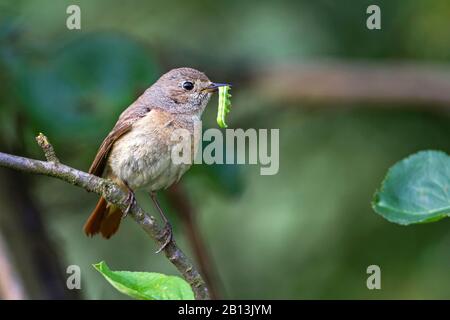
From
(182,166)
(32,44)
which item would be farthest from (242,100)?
(182,166)

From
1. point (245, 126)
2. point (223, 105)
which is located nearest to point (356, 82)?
point (245, 126)

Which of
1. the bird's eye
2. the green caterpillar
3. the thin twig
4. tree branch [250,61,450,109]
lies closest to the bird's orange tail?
the thin twig

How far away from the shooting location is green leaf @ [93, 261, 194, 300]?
238cm

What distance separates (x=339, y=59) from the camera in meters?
6.60

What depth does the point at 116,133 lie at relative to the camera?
4.01 m

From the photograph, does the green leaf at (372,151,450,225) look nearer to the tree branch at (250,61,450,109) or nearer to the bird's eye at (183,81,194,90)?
the bird's eye at (183,81,194,90)

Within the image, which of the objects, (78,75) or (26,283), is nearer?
(26,283)

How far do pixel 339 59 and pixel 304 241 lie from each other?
5.58 ft

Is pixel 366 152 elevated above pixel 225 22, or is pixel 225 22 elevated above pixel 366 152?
pixel 225 22

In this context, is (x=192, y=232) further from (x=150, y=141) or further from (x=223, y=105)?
(x=223, y=105)

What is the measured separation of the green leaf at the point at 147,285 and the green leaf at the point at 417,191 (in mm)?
730

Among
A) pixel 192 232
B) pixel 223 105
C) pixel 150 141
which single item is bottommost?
pixel 192 232

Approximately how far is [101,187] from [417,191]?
3.53 ft

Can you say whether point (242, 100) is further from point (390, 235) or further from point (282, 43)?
point (390, 235)
